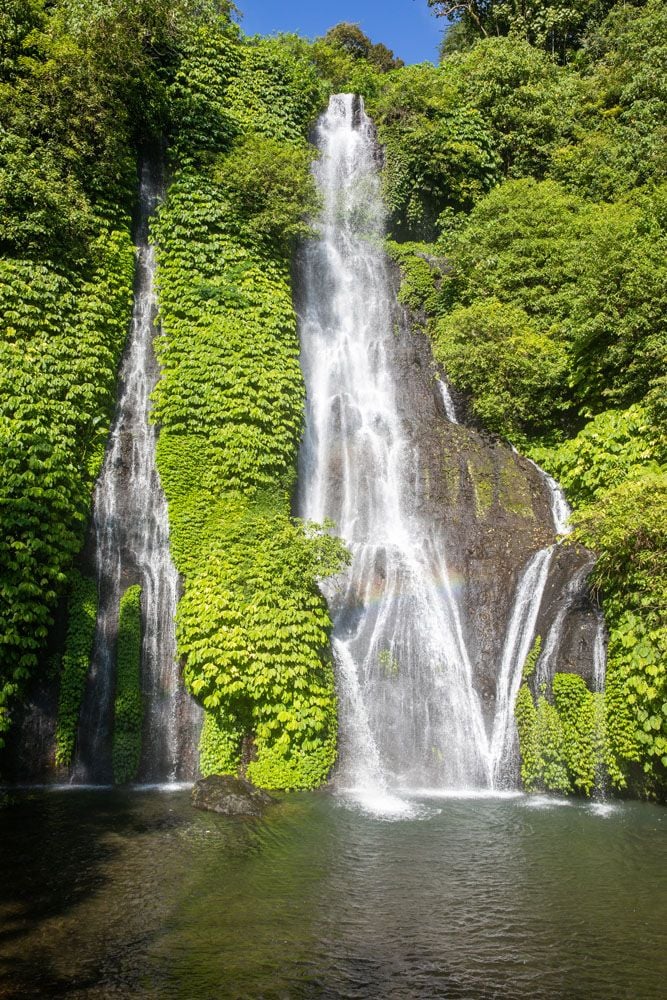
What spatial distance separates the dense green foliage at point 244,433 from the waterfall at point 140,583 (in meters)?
0.41

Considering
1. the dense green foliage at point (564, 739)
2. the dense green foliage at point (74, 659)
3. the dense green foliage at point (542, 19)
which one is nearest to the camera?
the dense green foliage at point (564, 739)

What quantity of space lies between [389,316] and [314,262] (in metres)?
2.72

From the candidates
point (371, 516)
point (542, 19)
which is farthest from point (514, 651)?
point (542, 19)

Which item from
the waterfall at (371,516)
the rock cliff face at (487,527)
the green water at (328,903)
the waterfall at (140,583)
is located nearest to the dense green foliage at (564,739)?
the rock cliff face at (487,527)

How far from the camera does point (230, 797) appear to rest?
10039 millimetres

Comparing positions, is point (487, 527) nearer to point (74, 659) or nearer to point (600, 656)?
point (600, 656)

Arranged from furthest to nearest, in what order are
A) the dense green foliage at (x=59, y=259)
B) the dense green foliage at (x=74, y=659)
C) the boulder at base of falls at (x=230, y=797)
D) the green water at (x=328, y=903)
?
the dense green foliage at (x=59, y=259) → the dense green foliage at (x=74, y=659) → the boulder at base of falls at (x=230, y=797) → the green water at (x=328, y=903)

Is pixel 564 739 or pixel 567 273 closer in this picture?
pixel 564 739

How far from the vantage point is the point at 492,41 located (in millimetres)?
23203

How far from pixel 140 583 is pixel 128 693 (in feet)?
6.56

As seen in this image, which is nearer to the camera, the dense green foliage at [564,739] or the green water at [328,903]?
the green water at [328,903]

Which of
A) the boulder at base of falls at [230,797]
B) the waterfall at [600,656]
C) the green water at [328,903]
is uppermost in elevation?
the waterfall at [600,656]

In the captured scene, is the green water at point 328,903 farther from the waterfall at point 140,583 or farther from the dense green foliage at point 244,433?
the dense green foliage at point 244,433

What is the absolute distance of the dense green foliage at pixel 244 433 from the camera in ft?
37.7
